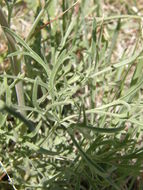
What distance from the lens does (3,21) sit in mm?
918

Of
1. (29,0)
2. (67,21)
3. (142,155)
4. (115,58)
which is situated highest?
(29,0)

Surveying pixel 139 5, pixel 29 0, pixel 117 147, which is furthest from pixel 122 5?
pixel 117 147

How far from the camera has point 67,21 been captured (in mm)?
1279

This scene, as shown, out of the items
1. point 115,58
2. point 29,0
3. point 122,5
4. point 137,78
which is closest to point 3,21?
point 137,78

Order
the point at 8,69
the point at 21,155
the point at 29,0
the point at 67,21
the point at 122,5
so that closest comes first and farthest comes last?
the point at 21,155 < the point at 67,21 < the point at 8,69 < the point at 29,0 < the point at 122,5

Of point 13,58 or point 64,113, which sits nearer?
point 13,58

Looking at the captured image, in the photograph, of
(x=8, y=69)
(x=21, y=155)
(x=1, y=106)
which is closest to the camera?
(x=1, y=106)

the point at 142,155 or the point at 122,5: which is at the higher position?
the point at 122,5

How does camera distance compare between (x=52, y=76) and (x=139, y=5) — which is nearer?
(x=52, y=76)

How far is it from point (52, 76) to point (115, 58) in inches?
38.2

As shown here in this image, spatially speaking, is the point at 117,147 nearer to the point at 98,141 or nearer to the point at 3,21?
the point at 98,141

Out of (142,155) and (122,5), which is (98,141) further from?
(122,5)

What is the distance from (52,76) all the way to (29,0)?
952 millimetres

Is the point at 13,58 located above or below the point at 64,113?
above
